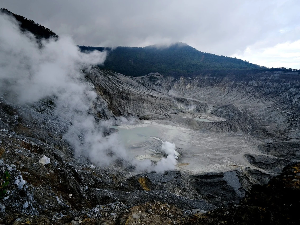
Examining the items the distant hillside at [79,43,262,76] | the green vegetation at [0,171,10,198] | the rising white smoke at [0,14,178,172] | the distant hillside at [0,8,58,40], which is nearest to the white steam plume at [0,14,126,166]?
the rising white smoke at [0,14,178,172]

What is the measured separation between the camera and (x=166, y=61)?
3939 inches

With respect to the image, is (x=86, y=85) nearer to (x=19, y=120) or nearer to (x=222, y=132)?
(x=19, y=120)

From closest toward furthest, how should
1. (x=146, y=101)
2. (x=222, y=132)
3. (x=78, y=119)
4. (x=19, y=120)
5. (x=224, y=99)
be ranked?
(x=19, y=120)
(x=78, y=119)
(x=222, y=132)
(x=146, y=101)
(x=224, y=99)

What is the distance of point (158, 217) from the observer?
27.9ft

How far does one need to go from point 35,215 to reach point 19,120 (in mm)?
9764

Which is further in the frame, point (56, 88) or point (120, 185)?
point (56, 88)

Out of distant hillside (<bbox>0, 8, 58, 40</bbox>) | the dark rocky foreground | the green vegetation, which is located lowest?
the dark rocky foreground

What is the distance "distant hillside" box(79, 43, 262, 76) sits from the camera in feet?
269

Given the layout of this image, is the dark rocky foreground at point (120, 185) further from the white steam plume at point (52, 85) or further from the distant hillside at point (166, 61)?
the distant hillside at point (166, 61)

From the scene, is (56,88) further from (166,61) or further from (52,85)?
(166,61)

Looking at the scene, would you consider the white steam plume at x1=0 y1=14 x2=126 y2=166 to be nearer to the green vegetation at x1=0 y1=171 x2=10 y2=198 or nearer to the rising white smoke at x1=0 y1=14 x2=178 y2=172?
the rising white smoke at x1=0 y1=14 x2=178 y2=172

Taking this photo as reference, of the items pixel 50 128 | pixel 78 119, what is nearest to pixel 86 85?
pixel 78 119

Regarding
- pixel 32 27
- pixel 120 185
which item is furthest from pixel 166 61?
pixel 120 185

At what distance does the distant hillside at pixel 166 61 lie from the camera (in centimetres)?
8206
